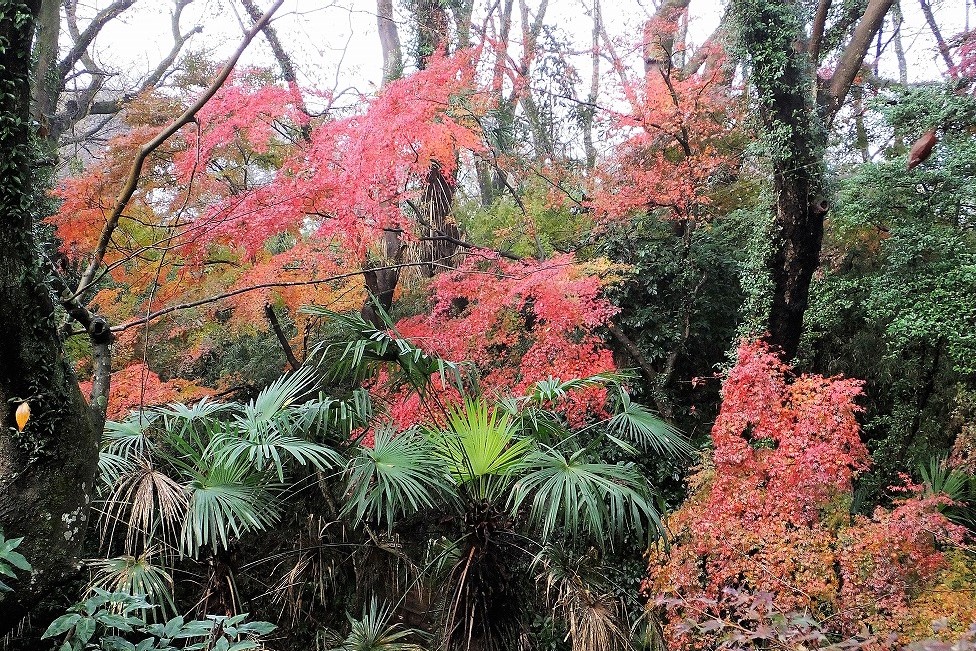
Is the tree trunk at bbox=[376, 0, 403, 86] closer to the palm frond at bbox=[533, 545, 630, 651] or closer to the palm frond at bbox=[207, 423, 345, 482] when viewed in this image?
the palm frond at bbox=[207, 423, 345, 482]

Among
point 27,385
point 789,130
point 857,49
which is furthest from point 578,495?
point 857,49

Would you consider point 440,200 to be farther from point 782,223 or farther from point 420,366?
point 420,366

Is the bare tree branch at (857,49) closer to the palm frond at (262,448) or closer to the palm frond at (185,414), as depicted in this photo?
the palm frond at (262,448)

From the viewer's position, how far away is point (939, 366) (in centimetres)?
647

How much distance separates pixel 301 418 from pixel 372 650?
1.61 metres

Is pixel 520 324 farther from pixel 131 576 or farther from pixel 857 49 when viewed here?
pixel 857 49

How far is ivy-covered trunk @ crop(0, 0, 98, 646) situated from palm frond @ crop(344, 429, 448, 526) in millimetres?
1452

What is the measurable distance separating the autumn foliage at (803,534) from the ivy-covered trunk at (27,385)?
12.0 feet

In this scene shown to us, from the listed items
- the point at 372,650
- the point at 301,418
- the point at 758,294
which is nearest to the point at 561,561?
the point at 372,650

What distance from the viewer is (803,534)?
4539 mm

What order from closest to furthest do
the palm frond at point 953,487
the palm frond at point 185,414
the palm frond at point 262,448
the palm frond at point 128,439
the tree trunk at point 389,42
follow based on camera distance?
the palm frond at point 262,448, the palm frond at point 128,439, the palm frond at point 185,414, the palm frond at point 953,487, the tree trunk at point 389,42

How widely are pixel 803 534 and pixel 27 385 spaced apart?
4824 millimetres

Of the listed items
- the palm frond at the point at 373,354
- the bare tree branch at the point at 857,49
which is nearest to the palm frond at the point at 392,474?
the palm frond at the point at 373,354

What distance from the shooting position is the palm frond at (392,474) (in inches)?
143
